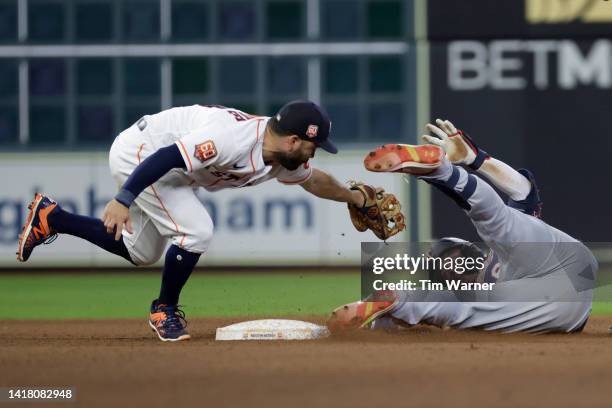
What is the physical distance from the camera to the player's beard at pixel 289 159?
17.6 ft

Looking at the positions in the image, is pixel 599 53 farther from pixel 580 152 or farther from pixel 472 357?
pixel 472 357

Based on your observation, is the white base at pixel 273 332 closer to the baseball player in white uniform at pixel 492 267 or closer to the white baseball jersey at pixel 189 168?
the baseball player in white uniform at pixel 492 267

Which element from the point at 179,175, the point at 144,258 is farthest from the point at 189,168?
the point at 144,258

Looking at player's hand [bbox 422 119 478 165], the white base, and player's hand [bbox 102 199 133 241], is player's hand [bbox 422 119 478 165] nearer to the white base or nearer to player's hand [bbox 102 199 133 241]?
the white base

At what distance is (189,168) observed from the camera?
5.17m

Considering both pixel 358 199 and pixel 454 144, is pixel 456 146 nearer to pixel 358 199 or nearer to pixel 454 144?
pixel 454 144

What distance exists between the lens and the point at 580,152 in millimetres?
11062

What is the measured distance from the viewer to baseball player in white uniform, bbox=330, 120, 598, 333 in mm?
5359

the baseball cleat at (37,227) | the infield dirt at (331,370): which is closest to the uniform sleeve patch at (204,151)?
the infield dirt at (331,370)

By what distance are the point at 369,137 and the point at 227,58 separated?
5.20 ft

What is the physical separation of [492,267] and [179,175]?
1590mm

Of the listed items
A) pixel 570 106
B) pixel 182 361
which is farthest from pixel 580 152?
pixel 182 361

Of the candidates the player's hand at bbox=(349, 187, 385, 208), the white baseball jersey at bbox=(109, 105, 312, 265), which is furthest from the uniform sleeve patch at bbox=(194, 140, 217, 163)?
the player's hand at bbox=(349, 187, 385, 208)

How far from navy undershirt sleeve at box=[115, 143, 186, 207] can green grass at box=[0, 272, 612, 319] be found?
2315 millimetres
